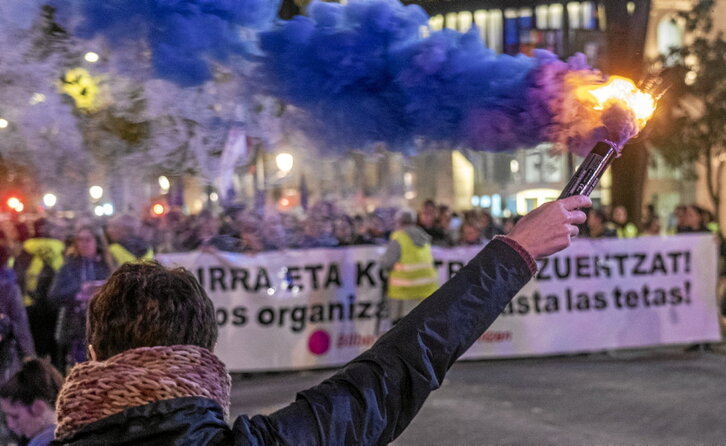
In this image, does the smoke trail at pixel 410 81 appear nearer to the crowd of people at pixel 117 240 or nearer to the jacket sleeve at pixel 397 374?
the jacket sleeve at pixel 397 374

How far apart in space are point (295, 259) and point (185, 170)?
4941mm

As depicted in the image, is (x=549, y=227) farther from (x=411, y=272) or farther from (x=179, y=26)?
(x=411, y=272)

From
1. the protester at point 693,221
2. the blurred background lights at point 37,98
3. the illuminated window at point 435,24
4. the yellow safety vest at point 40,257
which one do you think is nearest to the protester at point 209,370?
the illuminated window at point 435,24

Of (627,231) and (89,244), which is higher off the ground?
(89,244)

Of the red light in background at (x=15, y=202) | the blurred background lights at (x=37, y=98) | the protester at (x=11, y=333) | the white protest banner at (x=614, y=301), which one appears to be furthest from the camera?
the white protest banner at (x=614, y=301)

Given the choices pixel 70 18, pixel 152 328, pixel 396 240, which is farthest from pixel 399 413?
pixel 396 240

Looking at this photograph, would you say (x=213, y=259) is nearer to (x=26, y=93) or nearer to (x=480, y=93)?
(x=26, y=93)

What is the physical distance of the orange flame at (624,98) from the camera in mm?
2271

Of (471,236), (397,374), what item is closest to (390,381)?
(397,374)

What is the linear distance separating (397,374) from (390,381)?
0.06ft

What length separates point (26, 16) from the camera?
3385mm

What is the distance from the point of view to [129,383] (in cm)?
136

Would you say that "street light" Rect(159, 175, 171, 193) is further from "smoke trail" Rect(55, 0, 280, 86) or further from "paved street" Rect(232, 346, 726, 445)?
"paved street" Rect(232, 346, 726, 445)

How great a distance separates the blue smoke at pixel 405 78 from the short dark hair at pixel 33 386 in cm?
158
